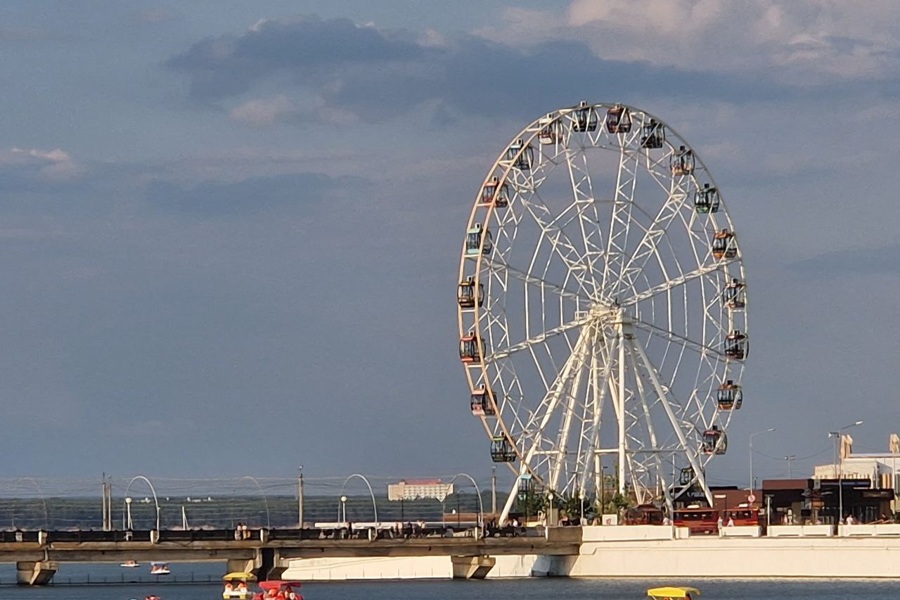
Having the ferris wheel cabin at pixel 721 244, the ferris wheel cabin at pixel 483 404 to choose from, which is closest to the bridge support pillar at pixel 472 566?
the ferris wheel cabin at pixel 483 404

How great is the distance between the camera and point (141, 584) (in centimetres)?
15425

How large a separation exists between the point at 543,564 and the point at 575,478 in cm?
697

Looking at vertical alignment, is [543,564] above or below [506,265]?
below

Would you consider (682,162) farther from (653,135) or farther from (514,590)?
(514,590)

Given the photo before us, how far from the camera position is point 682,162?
5625 inches

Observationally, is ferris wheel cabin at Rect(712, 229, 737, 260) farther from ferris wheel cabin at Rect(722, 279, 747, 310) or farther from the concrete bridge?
the concrete bridge

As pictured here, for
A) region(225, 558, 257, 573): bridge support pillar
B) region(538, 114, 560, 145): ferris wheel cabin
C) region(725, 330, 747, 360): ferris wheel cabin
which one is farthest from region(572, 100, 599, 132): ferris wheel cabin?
region(225, 558, 257, 573): bridge support pillar

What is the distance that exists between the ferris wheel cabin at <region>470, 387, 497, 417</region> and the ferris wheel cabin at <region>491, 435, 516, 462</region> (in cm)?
220

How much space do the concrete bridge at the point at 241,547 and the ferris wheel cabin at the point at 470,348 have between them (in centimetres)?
1111

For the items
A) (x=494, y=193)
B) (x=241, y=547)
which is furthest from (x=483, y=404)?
(x=241, y=547)

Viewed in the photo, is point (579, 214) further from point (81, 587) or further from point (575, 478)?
point (81, 587)

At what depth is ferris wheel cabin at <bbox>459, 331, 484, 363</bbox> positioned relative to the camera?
13625 centimetres

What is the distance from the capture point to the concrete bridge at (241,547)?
124m

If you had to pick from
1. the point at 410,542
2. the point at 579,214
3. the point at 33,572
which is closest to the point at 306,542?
the point at 410,542
